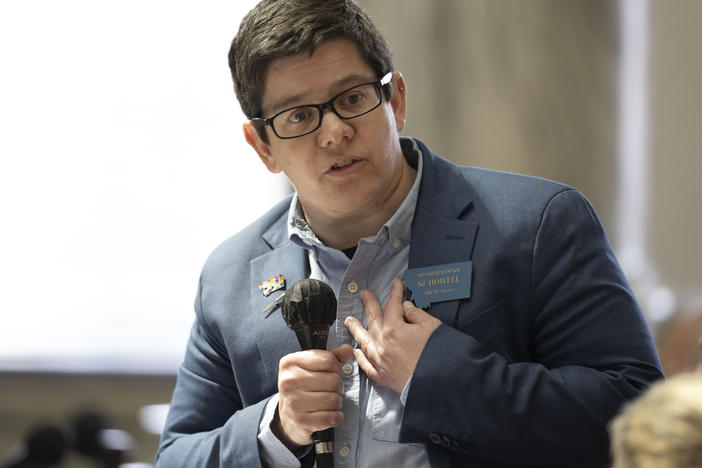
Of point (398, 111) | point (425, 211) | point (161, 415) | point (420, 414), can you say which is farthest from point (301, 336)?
point (161, 415)

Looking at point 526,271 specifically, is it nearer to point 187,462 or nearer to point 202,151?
point 187,462

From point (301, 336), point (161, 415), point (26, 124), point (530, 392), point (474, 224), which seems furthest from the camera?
point (26, 124)

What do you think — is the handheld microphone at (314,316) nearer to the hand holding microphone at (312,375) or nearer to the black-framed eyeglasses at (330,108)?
the hand holding microphone at (312,375)

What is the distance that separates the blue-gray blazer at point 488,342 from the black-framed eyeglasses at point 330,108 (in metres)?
0.24

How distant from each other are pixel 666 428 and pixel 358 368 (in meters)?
1.12

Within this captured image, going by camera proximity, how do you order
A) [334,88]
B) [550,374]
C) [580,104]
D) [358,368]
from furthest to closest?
[580,104], [334,88], [358,368], [550,374]

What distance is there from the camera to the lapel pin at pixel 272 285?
2270 millimetres

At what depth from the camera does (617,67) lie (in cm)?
632

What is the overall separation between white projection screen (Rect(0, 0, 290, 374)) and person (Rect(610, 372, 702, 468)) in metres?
3.94

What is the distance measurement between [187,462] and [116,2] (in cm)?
340

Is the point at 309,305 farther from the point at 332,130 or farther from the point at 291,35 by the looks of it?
the point at 291,35

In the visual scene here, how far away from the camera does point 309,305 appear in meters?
1.93

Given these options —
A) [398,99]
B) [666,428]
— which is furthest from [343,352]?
[666,428]

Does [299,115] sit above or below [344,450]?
above
